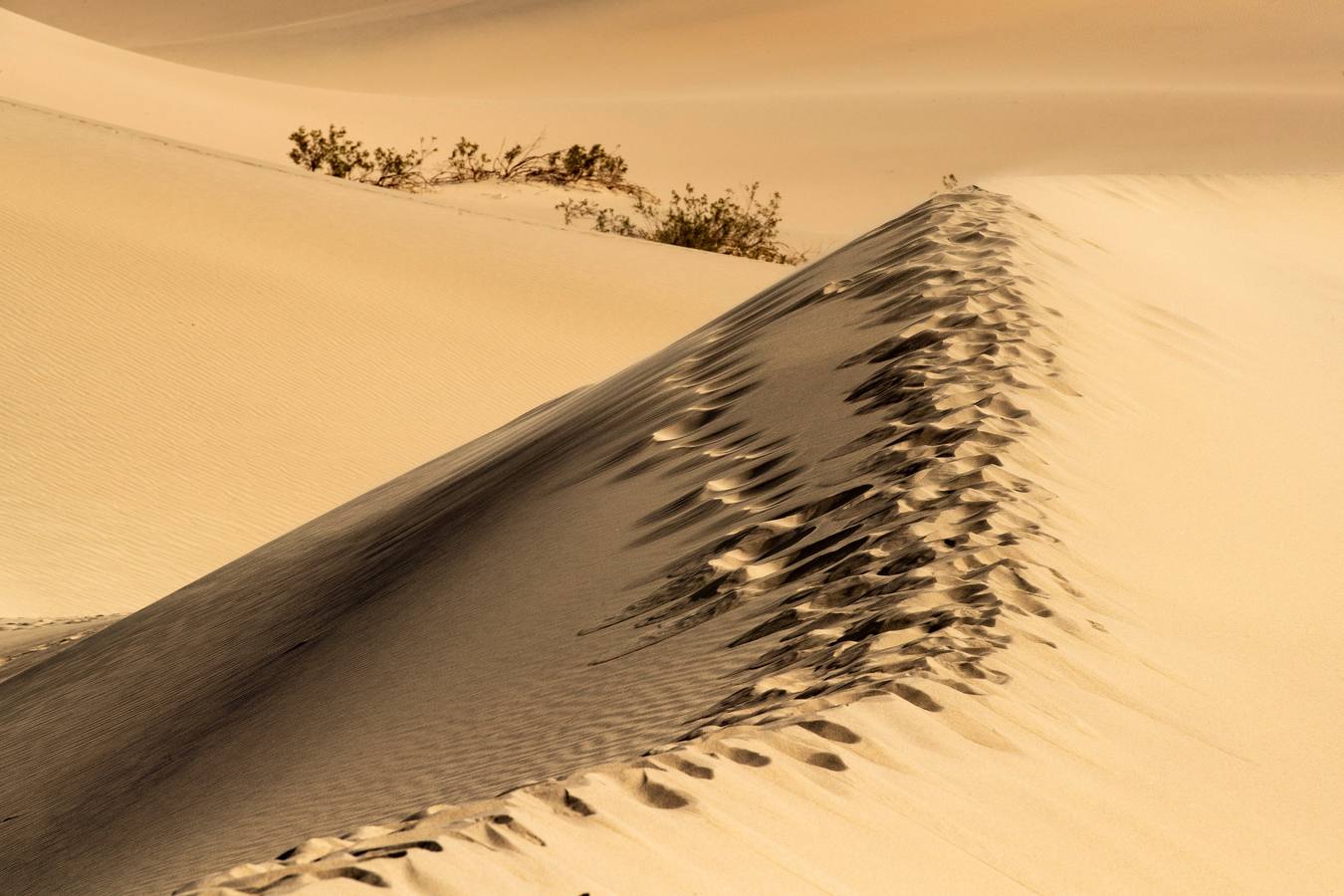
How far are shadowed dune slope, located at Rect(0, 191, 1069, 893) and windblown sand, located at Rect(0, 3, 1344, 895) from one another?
0.07ft

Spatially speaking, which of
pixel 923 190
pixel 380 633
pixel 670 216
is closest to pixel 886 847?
pixel 380 633

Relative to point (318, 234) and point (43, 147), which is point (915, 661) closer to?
point (318, 234)

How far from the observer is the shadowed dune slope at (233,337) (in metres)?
11.3

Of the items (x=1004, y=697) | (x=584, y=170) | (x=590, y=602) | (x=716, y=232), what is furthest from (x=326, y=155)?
(x=1004, y=697)

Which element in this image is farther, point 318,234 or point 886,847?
point 318,234

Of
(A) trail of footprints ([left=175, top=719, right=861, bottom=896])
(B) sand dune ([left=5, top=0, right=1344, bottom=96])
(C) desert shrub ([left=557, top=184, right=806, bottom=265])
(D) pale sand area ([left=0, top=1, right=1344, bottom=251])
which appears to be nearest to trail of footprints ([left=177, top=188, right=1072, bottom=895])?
(A) trail of footprints ([left=175, top=719, right=861, bottom=896])

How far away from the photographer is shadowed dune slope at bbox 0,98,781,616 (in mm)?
11312

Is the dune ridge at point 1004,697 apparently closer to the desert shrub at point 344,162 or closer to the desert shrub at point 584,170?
the desert shrub at point 344,162

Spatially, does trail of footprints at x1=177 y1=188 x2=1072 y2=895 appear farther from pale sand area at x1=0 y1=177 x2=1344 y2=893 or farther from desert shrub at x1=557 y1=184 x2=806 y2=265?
desert shrub at x1=557 y1=184 x2=806 y2=265

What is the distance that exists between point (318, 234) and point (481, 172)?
999 centimetres

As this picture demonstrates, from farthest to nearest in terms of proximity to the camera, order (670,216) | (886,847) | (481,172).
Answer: (481,172), (670,216), (886,847)

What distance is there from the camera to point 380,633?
17.4ft

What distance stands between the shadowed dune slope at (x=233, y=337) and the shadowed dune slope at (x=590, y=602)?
374cm

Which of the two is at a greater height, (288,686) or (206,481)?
(206,481)
